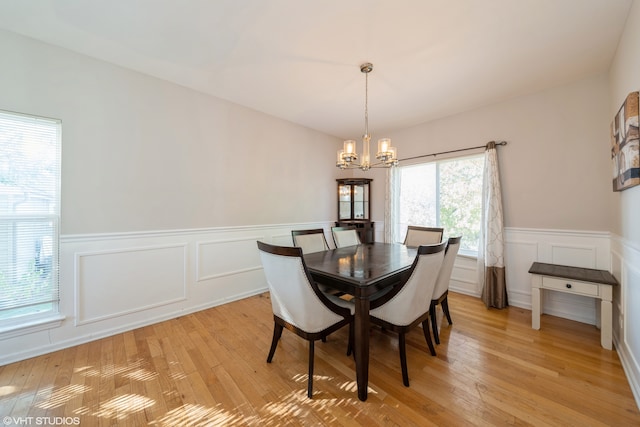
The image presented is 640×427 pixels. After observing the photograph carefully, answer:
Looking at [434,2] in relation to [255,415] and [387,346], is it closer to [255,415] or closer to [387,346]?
[387,346]

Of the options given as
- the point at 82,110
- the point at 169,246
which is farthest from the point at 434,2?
the point at 169,246

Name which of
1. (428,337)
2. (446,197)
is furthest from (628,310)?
(446,197)

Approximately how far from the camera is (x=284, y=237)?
3785mm

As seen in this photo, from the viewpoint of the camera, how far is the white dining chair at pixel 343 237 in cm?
308

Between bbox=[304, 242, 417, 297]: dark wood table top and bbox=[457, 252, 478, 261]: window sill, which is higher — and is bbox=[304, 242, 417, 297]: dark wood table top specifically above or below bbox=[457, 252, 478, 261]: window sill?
above

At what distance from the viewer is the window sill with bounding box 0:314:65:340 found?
1870mm

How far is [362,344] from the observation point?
156 centimetres

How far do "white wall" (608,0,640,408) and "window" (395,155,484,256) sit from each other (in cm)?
130

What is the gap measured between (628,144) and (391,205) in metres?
2.69

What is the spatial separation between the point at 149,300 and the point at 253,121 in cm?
253

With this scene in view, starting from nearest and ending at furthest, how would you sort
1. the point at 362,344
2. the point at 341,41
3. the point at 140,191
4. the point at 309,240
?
1. the point at 362,344
2. the point at 341,41
3. the point at 140,191
4. the point at 309,240

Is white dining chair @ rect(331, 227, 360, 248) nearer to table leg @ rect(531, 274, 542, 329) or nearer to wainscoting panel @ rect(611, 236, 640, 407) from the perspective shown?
table leg @ rect(531, 274, 542, 329)

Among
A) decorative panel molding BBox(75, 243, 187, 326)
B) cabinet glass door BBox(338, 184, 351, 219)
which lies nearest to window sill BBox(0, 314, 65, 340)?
decorative panel molding BBox(75, 243, 187, 326)

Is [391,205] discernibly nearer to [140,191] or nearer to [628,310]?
[628,310]
